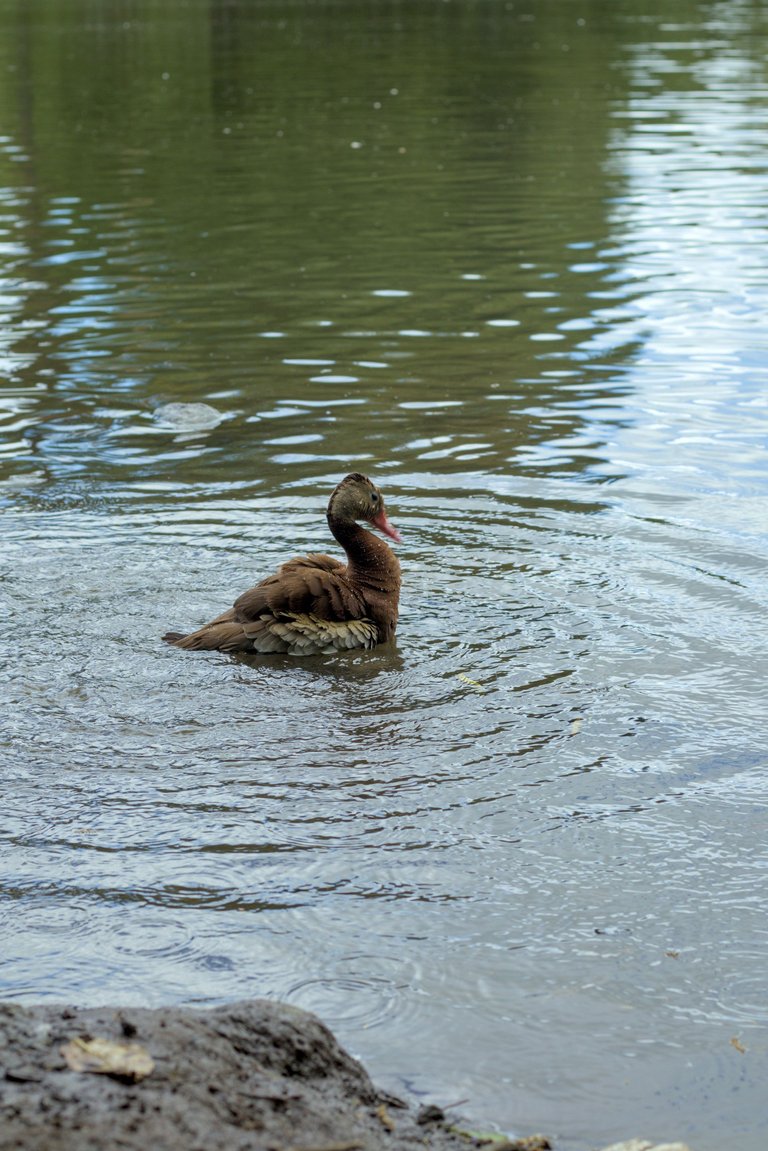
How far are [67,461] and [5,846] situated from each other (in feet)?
20.4

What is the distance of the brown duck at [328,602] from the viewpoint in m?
8.27

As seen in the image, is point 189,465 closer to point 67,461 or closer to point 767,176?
point 67,461

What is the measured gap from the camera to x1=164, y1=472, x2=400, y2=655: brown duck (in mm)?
8266

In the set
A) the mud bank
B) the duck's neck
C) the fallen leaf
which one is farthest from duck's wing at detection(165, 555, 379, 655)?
the fallen leaf

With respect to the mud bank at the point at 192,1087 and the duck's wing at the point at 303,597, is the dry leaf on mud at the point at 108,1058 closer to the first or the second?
the mud bank at the point at 192,1087

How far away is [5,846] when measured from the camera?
616 cm

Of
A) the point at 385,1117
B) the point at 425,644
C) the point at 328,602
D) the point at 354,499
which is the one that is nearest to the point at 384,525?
the point at 354,499

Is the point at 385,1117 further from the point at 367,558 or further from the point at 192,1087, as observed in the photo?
the point at 367,558

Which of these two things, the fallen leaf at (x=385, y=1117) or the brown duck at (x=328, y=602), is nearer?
the fallen leaf at (x=385, y=1117)

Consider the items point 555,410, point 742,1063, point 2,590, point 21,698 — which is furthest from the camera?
point 555,410

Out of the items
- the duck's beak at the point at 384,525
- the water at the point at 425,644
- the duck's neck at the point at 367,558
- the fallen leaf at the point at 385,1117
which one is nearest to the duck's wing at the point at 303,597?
the duck's neck at the point at 367,558

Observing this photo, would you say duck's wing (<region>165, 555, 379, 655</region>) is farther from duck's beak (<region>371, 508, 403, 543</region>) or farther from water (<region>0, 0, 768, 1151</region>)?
duck's beak (<region>371, 508, 403, 543</region>)

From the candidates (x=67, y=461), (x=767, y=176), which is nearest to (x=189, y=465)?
(x=67, y=461)

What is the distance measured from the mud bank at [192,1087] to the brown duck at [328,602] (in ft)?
12.7
